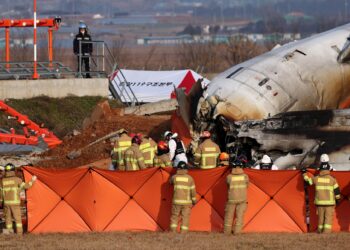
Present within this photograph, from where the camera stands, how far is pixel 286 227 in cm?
2722

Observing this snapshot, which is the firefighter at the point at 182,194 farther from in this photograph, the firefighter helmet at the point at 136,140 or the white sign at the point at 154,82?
the white sign at the point at 154,82

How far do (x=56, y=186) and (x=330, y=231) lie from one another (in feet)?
22.7

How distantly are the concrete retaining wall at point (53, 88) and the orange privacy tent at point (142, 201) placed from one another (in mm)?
22554

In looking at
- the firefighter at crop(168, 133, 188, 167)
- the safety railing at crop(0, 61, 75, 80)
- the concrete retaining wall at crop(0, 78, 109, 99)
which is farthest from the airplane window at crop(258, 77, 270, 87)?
the safety railing at crop(0, 61, 75, 80)

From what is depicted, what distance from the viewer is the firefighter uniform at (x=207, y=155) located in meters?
29.5

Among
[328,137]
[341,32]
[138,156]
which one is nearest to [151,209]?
[138,156]

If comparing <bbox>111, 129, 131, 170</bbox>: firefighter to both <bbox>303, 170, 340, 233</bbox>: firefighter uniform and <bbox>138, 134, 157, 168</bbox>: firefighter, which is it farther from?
<bbox>303, 170, 340, 233</bbox>: firefighter uniform

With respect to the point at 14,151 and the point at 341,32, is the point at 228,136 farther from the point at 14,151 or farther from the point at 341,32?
the point at 14,151

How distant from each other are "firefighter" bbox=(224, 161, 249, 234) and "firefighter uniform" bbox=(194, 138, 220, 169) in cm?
285

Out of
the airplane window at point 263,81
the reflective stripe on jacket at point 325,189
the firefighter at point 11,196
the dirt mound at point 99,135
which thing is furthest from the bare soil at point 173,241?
the dirt mound at point 99,135

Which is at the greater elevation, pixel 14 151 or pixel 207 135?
pixel 207 135

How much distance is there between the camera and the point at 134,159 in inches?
1162

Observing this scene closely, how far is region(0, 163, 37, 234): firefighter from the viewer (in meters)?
27.3

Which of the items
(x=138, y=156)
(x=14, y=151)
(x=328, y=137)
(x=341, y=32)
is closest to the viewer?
(x=138, y=156)
